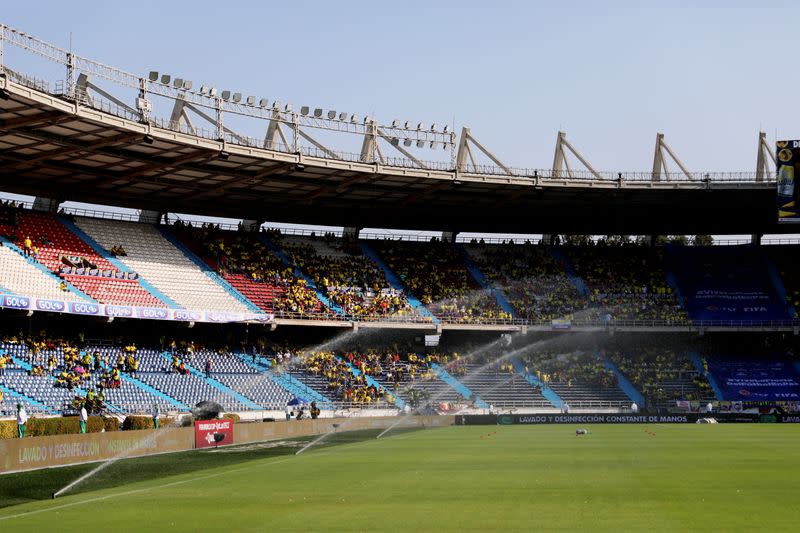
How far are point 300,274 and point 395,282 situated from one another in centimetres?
805

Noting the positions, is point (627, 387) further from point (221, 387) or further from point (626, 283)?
point (221, 387)

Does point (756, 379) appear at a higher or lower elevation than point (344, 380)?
higher

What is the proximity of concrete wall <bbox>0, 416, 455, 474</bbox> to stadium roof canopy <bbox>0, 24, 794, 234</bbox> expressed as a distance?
16843 millimetres

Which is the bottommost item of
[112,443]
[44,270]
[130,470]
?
[130,470]

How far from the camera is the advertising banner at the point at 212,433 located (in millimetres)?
42594

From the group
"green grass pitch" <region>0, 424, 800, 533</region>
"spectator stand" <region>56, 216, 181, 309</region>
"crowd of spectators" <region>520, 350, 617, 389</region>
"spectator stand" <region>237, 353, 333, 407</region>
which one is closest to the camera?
"green grass pitch" <region>0, 424, 800, 533</region>

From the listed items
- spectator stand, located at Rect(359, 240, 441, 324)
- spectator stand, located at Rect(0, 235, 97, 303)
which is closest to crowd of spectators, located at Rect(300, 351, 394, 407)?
spectator stand, located at Rect(359, 240, 441, 324)

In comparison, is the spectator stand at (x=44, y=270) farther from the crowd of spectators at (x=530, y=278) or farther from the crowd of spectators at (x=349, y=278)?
the crowd of spectators at (x=530, y=278)

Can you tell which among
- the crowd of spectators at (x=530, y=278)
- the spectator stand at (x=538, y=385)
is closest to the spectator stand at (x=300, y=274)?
the spectator stand at (x=538, y=385)

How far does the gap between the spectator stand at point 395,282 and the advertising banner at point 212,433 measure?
100 ft

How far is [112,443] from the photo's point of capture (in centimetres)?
3522

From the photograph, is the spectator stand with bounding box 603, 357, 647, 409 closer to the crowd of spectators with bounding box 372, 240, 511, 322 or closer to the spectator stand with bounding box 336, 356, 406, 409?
the crowd of spectators with bounding box 372, 240, 511, 322

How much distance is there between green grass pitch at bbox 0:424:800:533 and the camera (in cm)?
1641

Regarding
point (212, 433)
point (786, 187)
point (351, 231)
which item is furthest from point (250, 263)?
point (786, 187)
